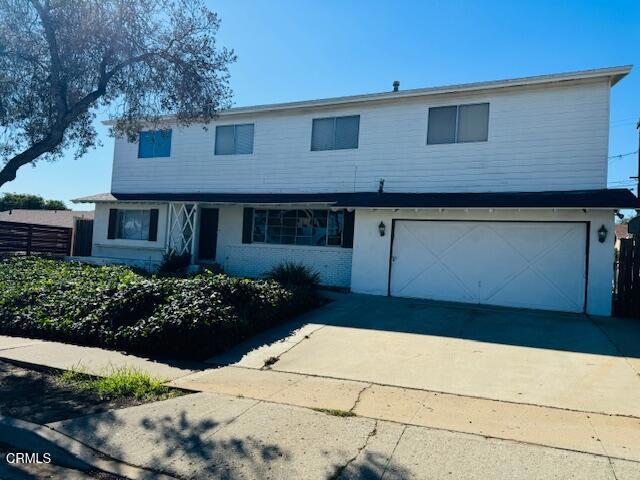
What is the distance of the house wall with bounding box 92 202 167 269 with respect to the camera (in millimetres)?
17250

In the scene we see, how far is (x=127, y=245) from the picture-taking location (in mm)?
17859

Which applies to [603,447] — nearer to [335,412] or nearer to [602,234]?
[335,412]

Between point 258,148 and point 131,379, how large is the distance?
434 inches

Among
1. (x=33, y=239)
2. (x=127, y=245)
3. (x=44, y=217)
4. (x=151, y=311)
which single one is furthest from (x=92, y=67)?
(x=44, y=217)

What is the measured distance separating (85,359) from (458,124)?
1079 centimetres

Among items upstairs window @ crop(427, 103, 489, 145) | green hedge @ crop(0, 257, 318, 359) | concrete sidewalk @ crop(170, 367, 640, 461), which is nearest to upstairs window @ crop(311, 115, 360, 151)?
upstairs window @ crop(427, 103, 489, 145)

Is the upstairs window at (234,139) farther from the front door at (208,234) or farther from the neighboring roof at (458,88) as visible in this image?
the front door at (208,234)

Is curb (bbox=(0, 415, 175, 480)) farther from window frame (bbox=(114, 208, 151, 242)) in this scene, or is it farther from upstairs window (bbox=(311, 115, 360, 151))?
window frame (bbox=(114, 208, 151, 242))

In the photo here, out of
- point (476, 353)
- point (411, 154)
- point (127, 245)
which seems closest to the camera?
point (476, 353)

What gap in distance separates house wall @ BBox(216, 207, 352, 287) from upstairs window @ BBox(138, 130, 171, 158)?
329cm

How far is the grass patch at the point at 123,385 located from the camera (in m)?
5.76

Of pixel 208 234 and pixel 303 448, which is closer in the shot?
pixel 303 448

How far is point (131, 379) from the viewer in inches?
239

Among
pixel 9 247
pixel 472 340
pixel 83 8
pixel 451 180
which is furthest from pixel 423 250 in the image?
pixel 9 247
